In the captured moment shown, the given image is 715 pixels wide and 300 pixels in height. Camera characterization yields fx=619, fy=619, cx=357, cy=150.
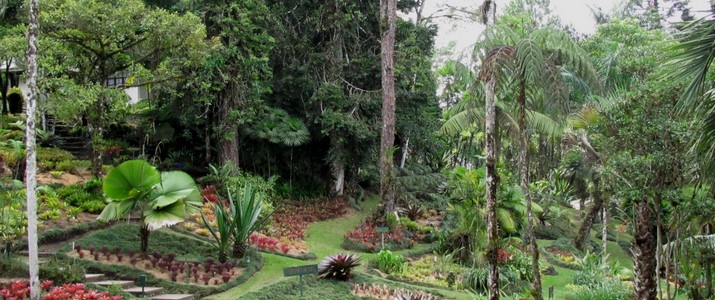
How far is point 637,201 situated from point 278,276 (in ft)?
19.9

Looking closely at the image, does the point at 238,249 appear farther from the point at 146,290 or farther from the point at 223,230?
the point at 146,290

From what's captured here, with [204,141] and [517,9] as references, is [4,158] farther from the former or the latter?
[517,9]

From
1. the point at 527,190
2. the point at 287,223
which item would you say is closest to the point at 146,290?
Answer: the point at 527,190

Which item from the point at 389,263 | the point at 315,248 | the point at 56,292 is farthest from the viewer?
the point at 315,248

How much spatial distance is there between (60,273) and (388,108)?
10.6 m

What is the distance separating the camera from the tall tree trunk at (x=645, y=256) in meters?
9.66

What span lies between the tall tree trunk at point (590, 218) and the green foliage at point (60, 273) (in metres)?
14.6

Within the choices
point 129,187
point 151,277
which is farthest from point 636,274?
point 129,187

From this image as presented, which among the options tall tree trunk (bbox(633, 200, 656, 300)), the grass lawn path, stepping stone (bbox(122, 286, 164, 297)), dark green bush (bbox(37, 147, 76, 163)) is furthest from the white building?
tall tree trunk (bbox(633, 200, 656, 300))

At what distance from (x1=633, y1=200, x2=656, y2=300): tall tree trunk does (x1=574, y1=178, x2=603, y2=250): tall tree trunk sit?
891 cm

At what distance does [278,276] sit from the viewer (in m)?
11.0

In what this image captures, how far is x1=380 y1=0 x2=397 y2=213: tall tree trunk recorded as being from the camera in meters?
17.5

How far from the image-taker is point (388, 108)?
17.7 m

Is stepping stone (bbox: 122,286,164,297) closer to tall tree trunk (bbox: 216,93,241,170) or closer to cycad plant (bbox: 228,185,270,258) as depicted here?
cycad plant (bbox: 228,185,270,258)
